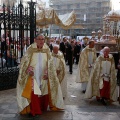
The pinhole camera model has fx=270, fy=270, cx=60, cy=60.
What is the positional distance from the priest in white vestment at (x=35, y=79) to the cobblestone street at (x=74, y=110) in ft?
0.99

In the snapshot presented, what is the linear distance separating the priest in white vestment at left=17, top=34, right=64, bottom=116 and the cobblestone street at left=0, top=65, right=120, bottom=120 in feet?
0.99

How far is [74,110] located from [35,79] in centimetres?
139

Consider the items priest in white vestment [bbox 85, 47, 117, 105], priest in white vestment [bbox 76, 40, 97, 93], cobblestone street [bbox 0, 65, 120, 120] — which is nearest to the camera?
cobblestone street [bbox 0, 65, 120, 120]

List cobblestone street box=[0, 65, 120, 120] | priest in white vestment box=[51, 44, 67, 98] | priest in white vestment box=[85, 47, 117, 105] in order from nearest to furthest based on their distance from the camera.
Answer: cobblestone street box=[0, 65, 120, 120] < priest in white vestment box=[85, 47, 117, 105] < priest in white vestment box=[51, 44, 67, 98]

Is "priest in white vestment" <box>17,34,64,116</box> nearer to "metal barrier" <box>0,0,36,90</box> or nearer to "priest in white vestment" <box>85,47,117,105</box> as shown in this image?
"priest in white vestment" <box>85,47,117,105</box>

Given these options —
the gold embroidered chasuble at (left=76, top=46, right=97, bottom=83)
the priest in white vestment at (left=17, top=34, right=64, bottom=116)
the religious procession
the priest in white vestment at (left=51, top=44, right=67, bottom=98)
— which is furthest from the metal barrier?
the priest in white vestment at (left=17, top=34, right=64, bottom=116)

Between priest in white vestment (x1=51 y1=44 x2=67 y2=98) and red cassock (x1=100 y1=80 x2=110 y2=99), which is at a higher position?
priest in white vestment (x1=51 y1=44 x2=67 y2=98)

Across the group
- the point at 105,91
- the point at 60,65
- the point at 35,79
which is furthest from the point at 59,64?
the point at 35,79

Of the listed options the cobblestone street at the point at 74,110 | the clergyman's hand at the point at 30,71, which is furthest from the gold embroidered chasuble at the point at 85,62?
the clergyman's hand at the point at 30,71

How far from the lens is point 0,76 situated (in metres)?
8.59

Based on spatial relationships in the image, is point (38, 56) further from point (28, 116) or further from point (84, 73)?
point (84, 73)

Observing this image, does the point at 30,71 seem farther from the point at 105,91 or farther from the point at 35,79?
the point at 105,91

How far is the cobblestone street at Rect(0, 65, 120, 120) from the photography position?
5.88 metres

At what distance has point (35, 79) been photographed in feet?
19.0
